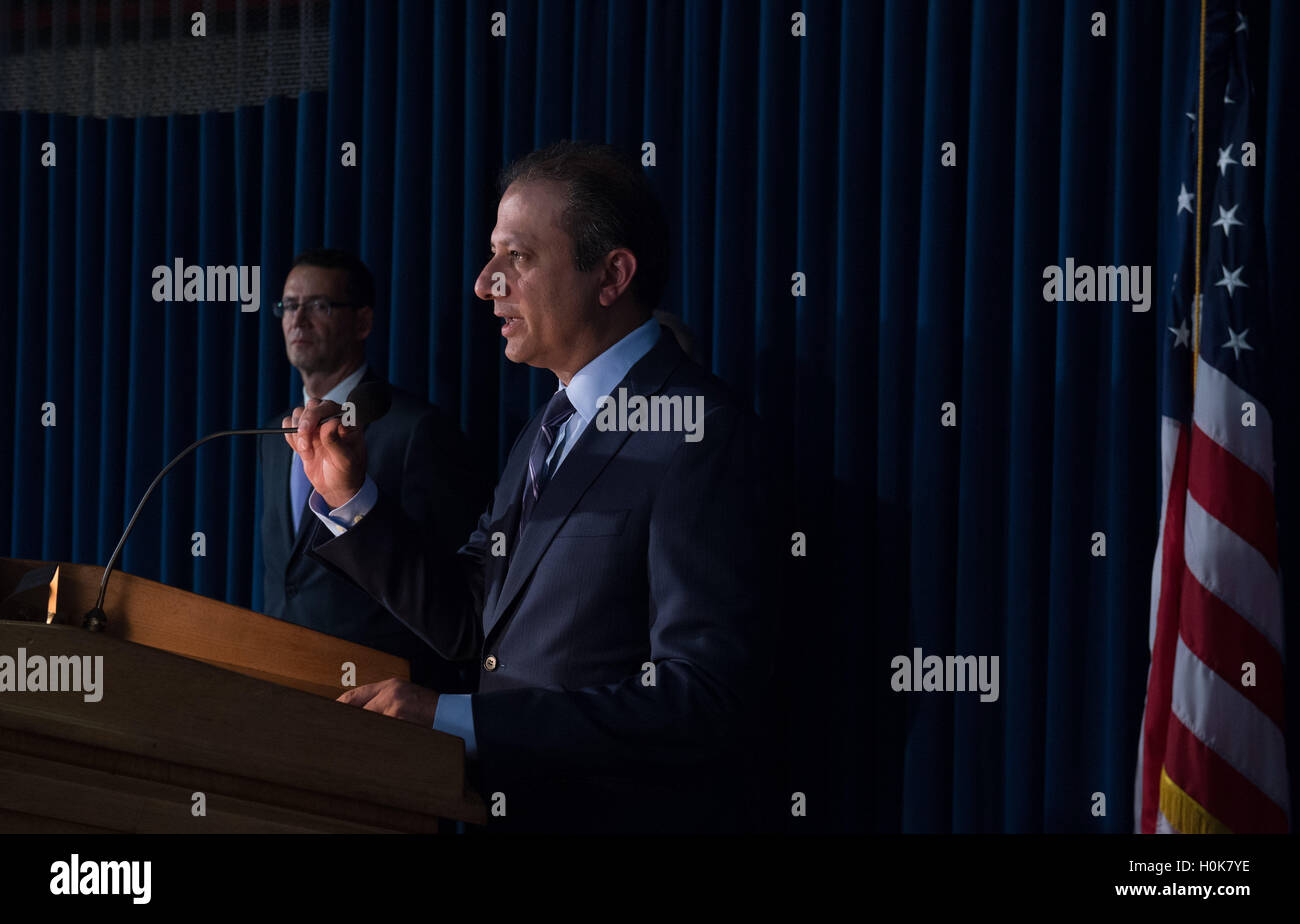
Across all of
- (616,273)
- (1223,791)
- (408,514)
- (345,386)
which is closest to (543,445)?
(616,273)

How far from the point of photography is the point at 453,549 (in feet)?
7.83

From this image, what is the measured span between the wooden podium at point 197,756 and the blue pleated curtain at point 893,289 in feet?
3.92

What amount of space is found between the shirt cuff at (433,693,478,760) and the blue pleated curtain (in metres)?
1.01

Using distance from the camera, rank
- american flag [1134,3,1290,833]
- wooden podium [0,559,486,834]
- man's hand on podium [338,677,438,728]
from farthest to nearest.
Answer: american flag [1134,3,1290,833] < man's hand on podium [338,677,438,728] < wooden podium [0,559,486,834]

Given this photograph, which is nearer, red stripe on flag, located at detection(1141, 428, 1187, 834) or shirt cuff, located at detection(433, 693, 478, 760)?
shirt cuff, located at detection(433, 693, 478, 760)

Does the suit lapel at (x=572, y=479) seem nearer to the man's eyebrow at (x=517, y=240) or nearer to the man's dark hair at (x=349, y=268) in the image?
the man's eyebrow at (x=517, y=240)

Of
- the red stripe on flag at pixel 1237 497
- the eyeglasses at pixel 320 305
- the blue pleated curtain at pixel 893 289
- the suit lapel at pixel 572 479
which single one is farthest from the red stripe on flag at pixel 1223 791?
the eyeglasses at pixel 320 305

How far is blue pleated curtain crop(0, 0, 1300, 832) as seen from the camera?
2229 millimetres

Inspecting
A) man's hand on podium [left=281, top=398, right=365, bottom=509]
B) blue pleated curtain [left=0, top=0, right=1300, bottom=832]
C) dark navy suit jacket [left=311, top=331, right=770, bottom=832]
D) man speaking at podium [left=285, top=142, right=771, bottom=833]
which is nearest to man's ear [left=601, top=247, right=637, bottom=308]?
man speaking at podium [left=285, top=142, right=771, bottom=833]

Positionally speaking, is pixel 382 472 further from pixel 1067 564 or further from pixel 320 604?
pixel 1067 564

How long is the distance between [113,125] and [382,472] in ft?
4.17

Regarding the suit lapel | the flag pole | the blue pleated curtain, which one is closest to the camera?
the suit lapel

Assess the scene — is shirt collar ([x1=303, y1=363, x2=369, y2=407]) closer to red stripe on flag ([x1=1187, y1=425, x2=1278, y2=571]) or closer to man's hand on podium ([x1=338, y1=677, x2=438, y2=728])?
man's hand on podium ([x1=338, y1=677, x2=438, y2=728])

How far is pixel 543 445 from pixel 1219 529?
117 cm
